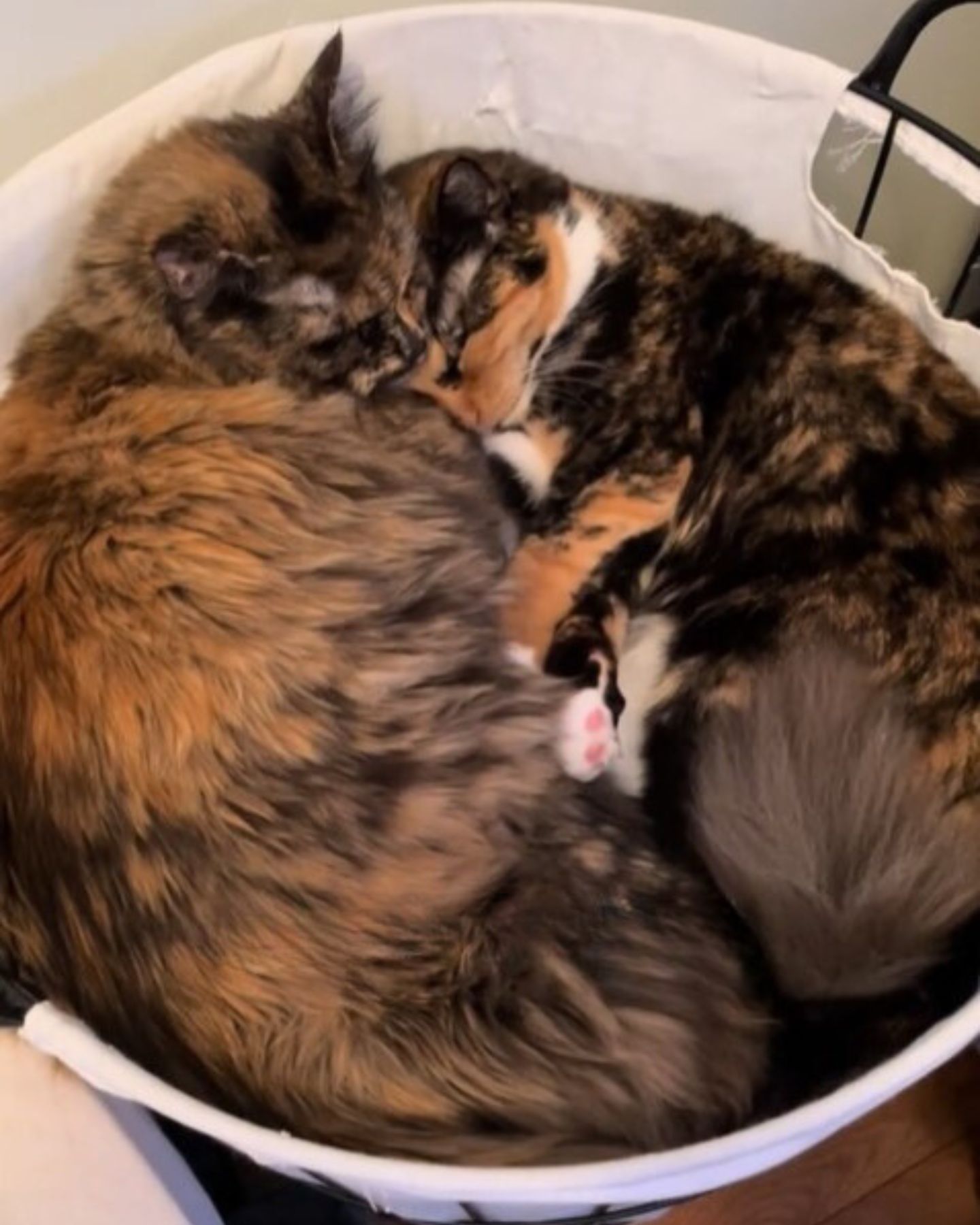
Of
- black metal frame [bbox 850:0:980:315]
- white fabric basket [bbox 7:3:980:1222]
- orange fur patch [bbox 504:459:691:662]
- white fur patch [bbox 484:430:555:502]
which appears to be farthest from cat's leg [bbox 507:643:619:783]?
black metal frame [bbox 850:0:980:315]

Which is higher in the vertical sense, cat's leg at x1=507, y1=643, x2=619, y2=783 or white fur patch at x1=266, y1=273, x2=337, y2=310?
white fur patch at x1=266, y1=273, x2=337, y2=310

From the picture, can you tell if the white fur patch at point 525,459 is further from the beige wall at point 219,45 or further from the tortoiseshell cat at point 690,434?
the beige wall at point 219,45

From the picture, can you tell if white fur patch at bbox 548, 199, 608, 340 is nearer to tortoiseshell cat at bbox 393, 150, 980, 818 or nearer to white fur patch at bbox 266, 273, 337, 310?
tortoiseshell cat at bbox 393, 150, 980, 818

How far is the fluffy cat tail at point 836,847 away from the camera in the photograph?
1.01 meters

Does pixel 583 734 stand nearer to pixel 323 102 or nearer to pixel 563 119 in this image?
pixel 323 102

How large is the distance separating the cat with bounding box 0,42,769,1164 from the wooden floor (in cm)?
59

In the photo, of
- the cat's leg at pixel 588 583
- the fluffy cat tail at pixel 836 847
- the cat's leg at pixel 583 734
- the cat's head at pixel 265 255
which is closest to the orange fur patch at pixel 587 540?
the cat's leg at pixel 588 583

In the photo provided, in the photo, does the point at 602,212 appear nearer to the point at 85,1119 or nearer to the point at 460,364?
the point at 460,364

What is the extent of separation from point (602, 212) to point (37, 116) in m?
0.53

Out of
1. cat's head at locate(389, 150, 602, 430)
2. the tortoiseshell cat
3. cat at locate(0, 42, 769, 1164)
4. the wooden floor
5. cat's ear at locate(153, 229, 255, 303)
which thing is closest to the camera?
cat at locate(0, 42, 769, 1164)

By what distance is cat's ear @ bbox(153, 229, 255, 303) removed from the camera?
3.66 feet

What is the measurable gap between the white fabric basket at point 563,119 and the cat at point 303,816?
0.08 metres

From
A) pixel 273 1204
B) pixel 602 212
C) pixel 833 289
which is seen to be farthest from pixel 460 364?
pixel 273 1204

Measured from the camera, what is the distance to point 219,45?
139cm
